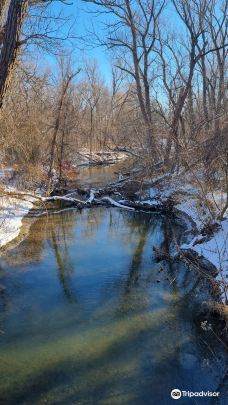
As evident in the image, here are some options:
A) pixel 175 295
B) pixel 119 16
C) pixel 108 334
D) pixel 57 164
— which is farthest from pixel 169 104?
pixel 108 334

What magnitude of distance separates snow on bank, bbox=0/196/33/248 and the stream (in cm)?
68

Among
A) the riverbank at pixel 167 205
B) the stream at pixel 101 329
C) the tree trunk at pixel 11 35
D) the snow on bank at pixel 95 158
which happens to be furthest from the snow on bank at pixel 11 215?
Answer: the snow on bank at pixel 95 158

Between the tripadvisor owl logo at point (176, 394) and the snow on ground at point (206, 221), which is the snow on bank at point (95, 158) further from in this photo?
the tripadvisor owl logo at point (176, 394)

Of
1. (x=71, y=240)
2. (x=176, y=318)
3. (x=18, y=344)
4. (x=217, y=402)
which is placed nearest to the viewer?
(x=217, y=402)

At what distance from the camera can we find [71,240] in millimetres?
12617

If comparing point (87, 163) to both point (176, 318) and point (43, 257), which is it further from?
point (176, 318)

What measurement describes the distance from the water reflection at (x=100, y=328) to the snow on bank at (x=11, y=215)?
77 cm

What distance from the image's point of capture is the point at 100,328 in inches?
283

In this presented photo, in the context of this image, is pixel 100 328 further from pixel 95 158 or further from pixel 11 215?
pixel 95 158

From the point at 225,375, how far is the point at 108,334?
7.10 ft

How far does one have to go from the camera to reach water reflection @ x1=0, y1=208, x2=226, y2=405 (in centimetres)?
571

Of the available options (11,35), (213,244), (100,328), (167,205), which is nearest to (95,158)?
(167,205)

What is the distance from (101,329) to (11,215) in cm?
814

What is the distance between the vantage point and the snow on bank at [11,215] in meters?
12.3
